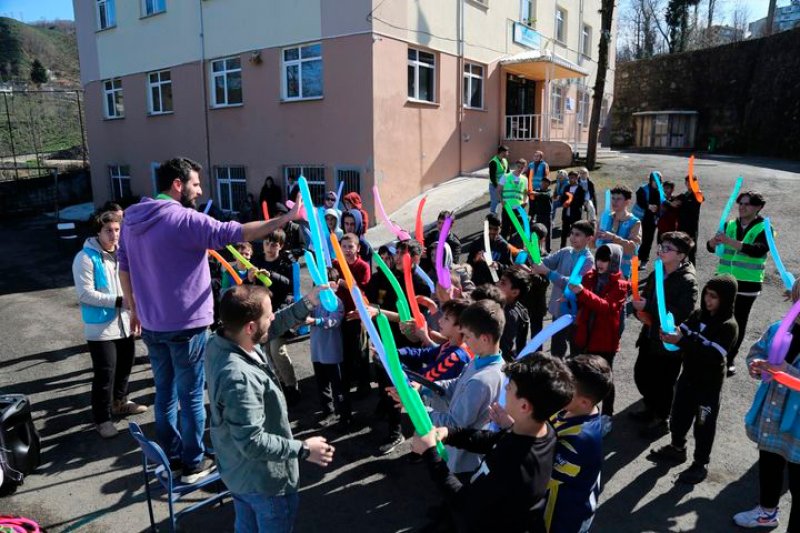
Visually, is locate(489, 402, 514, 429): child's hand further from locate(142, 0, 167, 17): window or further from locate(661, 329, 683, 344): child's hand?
locate(142, 0, 167, 17): window

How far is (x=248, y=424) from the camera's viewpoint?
241 cm

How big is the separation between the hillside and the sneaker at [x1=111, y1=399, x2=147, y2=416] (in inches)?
2093

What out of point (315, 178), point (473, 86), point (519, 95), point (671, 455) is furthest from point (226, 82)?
point (671, 455)

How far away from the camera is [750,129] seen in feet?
87.7

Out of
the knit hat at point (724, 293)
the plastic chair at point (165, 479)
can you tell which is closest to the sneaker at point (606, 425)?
the knit hat at point (724, 293)

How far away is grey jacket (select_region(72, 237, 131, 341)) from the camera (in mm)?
4680

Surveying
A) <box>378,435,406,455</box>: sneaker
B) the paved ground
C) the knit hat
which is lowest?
the paved ground

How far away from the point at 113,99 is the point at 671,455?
2297cm

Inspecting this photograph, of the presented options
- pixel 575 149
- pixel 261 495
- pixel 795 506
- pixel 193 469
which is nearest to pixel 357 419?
pixel 193 469

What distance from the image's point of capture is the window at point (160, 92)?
739 inches

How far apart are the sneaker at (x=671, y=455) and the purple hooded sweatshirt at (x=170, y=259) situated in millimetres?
3586

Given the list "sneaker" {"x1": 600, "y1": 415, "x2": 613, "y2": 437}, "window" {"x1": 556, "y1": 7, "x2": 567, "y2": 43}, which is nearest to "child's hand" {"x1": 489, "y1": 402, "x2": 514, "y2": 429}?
"sneaker" {"x1": 600, "y1": 415, "x2": 613, "y2": 437}

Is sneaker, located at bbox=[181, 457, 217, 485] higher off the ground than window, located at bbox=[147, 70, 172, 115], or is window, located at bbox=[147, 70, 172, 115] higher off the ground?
window, located at bbox=[147, 70, 172, 115]

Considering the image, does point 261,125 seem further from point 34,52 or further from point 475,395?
point 34,52
